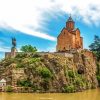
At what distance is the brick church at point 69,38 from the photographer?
62.6 m

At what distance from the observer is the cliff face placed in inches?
1740

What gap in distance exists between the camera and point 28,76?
45.0 meters

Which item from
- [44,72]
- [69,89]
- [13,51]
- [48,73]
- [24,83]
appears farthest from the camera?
[13,51]

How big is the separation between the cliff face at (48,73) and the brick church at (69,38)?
10377mm

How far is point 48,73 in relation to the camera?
45031 mm

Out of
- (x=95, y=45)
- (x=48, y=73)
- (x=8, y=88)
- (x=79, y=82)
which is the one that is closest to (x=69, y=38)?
(x=95, y=45)

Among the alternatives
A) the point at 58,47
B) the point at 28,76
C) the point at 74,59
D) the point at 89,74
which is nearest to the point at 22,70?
the point at 28,76

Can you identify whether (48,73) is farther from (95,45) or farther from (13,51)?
(95,45)

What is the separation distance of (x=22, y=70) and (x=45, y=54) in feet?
16.6

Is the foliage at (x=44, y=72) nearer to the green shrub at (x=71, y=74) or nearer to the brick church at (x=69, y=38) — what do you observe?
the green shrub at (x=71, y=74)

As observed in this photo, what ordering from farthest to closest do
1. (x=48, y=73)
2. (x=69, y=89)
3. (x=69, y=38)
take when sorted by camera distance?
(x=69, y=38) → (x=48, y=73) → (x=69, y=89)

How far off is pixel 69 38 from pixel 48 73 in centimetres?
1921

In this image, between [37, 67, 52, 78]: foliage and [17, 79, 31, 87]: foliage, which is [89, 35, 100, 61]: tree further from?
[17, 79, 31, 87]: foliage

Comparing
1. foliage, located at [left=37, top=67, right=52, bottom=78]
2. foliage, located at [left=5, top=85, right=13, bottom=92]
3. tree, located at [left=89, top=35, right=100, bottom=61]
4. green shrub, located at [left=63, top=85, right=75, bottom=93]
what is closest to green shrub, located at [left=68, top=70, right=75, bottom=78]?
green shrub, located at [left=63, top=85, right=75, bottom=93]
